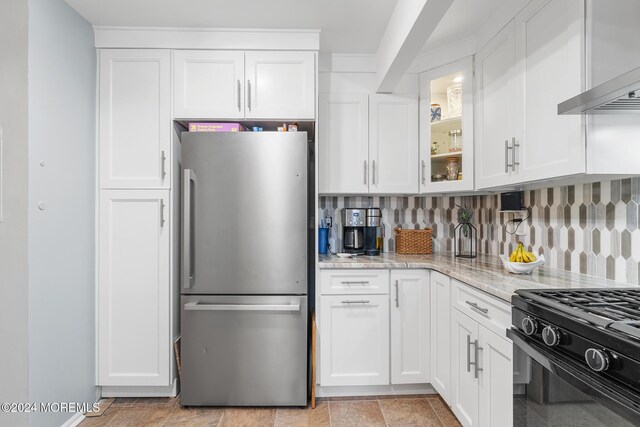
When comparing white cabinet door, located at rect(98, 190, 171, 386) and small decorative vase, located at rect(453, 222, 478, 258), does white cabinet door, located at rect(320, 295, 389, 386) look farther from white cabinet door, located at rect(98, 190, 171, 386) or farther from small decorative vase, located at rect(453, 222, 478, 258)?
white cabinet door, located at rect(98, 190, 171, 386)

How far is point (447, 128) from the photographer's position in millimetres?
2541

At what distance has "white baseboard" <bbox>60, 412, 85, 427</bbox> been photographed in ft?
6.69

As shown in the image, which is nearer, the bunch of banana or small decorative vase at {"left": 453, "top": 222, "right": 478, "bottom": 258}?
the bunch of banana

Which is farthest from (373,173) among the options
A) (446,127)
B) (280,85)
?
(280,85)

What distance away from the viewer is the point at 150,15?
2201 mm

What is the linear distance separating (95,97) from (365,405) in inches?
104

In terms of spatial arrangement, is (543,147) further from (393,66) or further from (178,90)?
(178,90)

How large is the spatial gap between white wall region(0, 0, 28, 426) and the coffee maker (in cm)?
208

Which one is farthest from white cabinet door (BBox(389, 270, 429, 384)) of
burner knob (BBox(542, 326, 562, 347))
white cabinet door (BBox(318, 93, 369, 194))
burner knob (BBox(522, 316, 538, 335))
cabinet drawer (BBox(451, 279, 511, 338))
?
burner knob (BBox(542, 326, 562, 347))

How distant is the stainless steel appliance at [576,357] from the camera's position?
91cm

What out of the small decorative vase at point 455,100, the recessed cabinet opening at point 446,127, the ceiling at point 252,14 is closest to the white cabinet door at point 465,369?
the recessed cabinet opening at point 446,127

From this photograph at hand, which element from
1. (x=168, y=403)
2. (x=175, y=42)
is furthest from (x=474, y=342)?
(x=175, y=42)

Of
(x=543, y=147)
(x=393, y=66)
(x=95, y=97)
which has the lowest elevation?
(x=543, y=147)

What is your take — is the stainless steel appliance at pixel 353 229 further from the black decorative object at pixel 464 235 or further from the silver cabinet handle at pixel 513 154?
the silver cabinet handle at pixel 513 154
